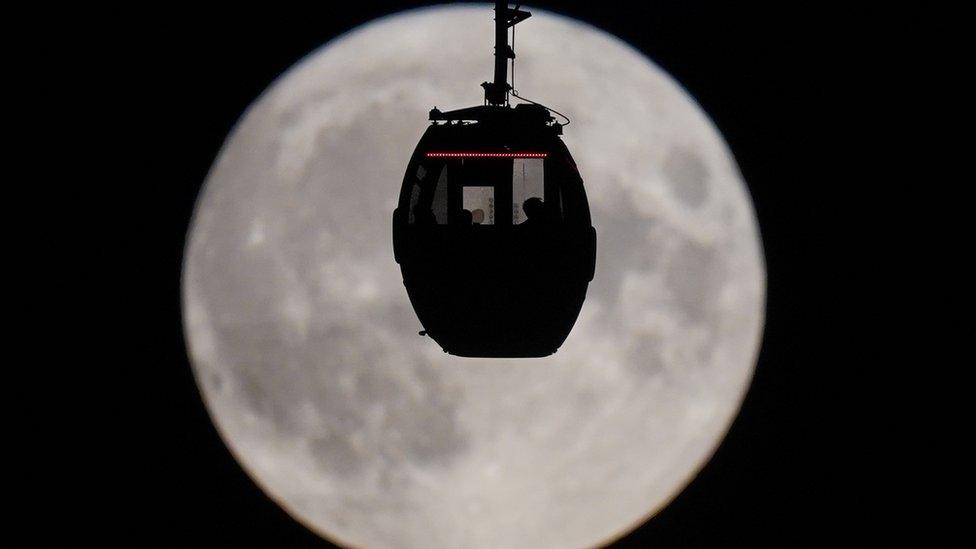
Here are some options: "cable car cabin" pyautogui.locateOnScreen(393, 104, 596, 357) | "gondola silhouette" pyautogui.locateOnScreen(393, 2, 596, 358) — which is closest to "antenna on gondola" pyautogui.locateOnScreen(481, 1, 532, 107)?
"gondola silhouette" pyautogui.locateOnScreen(393, 2, 596, 358)

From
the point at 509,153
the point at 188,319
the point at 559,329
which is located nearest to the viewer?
the point at 509,153

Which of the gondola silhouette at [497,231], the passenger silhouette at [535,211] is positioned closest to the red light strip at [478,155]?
the gondola silhouette at [497,231]

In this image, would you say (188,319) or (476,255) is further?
(188,319)

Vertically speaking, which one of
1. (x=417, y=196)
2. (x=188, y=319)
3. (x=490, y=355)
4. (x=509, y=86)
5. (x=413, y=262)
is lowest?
(x=490, y=355)

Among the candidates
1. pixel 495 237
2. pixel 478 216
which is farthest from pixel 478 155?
pixel 495 237

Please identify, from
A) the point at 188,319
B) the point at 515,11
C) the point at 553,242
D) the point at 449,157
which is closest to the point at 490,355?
the point at 553,242

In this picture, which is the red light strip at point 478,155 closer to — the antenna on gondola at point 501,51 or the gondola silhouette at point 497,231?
the gondola silhouette at point 497,231

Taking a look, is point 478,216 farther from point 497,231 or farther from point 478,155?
point 478,155

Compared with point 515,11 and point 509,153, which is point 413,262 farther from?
point 515,11
